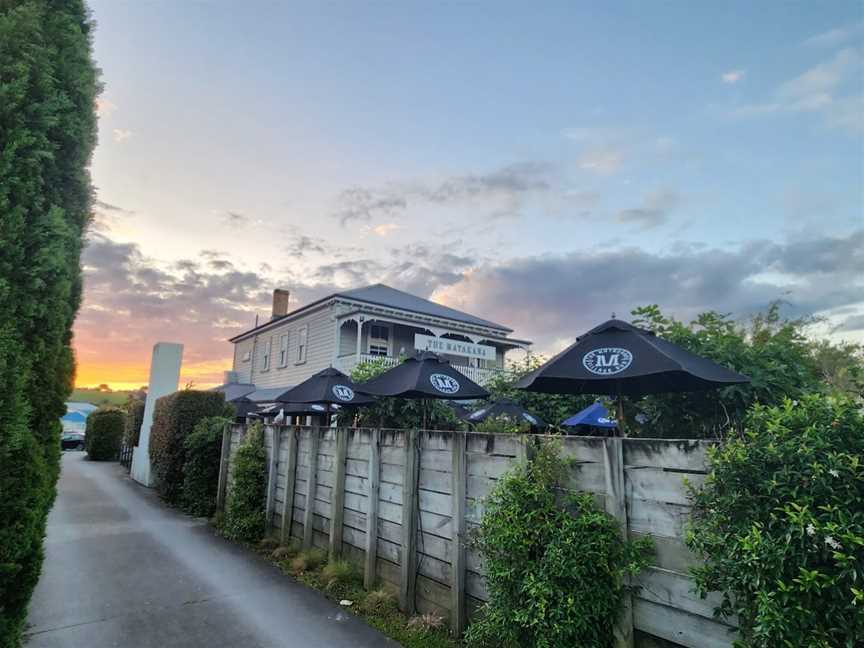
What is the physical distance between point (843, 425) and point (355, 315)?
1677cm

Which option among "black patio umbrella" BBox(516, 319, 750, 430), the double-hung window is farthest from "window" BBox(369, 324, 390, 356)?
"black patio umbrella" BBox(516, 319, 750, 430)

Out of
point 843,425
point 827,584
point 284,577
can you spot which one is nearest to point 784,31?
point 843,425

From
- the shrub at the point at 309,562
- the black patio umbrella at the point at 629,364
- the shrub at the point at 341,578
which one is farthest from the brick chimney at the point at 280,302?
the black patio umbrella at the point at 629,364

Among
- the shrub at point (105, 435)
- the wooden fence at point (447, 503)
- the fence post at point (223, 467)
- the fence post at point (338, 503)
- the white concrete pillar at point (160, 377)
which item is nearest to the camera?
the wooden fence at point (447, 503)

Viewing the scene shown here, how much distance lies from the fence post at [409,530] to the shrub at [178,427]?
25.1 ft

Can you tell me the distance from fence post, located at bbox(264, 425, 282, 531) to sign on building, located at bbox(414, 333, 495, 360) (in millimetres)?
10049

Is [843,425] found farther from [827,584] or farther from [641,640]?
[641,640]

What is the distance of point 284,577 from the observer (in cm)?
557

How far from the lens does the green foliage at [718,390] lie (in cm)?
521

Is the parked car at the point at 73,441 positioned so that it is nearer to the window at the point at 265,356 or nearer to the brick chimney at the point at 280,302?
the window at the point at 265,356

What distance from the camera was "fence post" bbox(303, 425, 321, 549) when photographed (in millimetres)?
6109

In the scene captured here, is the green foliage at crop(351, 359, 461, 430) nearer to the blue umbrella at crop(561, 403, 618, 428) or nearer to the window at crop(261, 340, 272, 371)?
the blue umbrella at crop(561, 403, 618, 428)

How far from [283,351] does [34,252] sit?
20.1 m

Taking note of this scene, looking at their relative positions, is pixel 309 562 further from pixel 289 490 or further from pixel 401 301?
pixel 401 301
